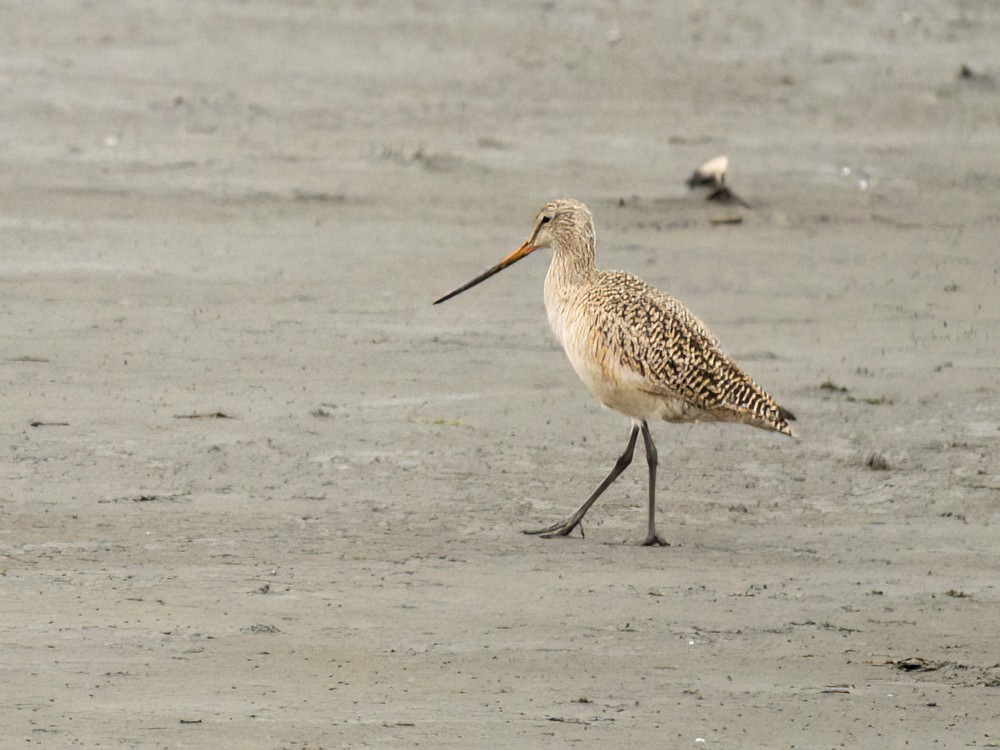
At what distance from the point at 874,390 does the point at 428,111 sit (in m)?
6.48

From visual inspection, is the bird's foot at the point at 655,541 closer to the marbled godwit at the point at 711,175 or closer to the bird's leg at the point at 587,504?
the bird's leg at the point at 587,504

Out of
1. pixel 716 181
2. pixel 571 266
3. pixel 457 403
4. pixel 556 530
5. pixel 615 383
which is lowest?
pixel 556 530

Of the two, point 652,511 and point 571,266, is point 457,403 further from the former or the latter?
point 652,511

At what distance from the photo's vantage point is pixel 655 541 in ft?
22.9

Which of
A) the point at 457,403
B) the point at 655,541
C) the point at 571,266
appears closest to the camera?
the point at 655,541

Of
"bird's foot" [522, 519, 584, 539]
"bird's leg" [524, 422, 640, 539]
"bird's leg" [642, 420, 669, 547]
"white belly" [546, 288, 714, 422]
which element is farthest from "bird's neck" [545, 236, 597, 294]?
"bird's foot" [522, 519, 584, 539]

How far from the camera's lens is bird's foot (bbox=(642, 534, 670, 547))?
6.97 metres

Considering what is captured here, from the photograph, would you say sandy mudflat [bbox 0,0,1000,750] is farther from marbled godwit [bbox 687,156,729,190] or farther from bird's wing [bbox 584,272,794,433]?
bird's wing [bbox 584,272,794,433]

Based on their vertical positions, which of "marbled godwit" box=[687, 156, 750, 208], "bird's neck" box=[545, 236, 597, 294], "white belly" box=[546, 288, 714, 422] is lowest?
"white belly" box=[546, 288, 714, 422]

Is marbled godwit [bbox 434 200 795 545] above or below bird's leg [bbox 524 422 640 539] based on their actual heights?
above

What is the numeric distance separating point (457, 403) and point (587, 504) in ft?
5.38

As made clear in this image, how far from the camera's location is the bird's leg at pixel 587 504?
701cm

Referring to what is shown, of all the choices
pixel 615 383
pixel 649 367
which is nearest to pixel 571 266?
pixel 615 383

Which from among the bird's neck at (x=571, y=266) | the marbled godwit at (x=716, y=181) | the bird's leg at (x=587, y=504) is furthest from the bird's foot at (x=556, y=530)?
Answer: the marbled godwit at (x=716, y=181)
